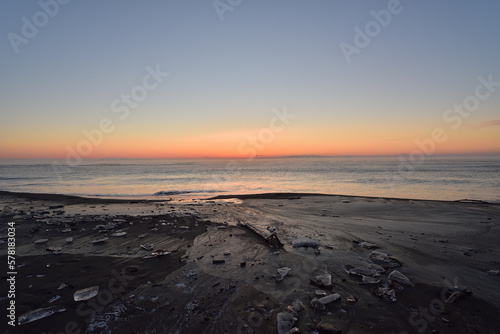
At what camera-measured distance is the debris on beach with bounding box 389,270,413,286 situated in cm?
515

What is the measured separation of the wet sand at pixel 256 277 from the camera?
399 centimetres

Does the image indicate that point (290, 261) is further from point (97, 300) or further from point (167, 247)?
point (97, 300)

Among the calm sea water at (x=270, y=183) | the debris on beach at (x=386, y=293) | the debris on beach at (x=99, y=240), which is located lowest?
the calm sea water at (x=270, y=183)

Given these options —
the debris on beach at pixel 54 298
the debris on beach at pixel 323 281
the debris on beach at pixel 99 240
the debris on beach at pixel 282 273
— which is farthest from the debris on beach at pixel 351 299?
the debris on beach at pixel 99 240

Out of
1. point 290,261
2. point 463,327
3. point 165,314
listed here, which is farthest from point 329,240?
point 165,314

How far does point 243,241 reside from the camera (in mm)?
8188

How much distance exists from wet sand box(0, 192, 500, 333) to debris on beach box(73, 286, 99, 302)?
0.36 feet

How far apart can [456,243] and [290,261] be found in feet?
18.3

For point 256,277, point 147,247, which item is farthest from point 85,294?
point 256,277

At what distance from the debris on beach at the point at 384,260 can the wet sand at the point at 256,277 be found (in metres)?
0.05

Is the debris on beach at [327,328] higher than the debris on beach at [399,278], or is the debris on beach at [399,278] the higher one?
the debris on beach at [399,278]

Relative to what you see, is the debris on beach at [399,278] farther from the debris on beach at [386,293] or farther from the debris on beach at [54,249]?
the debris on beach at [54,249]

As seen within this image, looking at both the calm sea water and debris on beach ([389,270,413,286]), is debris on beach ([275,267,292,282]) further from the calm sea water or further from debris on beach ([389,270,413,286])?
the calm sea water

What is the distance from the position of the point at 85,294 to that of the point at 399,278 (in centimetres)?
622
